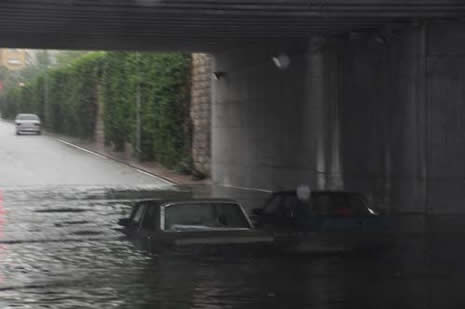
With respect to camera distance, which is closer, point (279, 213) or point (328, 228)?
point (328, 228)

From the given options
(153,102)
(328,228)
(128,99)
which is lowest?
(328,228)

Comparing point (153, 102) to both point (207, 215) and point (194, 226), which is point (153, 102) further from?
point (194, 226)

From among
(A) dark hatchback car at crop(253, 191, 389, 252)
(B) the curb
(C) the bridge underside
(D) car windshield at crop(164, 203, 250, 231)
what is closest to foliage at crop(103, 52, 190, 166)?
(B) the curb

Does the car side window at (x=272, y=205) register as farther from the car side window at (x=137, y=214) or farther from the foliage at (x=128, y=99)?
the foliage at (x=128, y=99)

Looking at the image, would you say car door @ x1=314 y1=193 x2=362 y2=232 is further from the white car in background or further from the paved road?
the white car in background

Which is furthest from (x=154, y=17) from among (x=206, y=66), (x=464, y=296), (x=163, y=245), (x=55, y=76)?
(x=55, y=76)

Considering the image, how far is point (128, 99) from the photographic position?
154 feet

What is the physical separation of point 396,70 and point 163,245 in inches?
473

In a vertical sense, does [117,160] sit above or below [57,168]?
above

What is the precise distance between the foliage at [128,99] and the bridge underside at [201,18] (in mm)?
12168

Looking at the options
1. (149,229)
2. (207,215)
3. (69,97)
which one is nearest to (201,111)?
(207,215)

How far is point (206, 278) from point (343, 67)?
1405cm

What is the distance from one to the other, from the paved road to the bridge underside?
10087mm

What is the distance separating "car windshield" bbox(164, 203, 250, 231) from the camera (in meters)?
13.5
